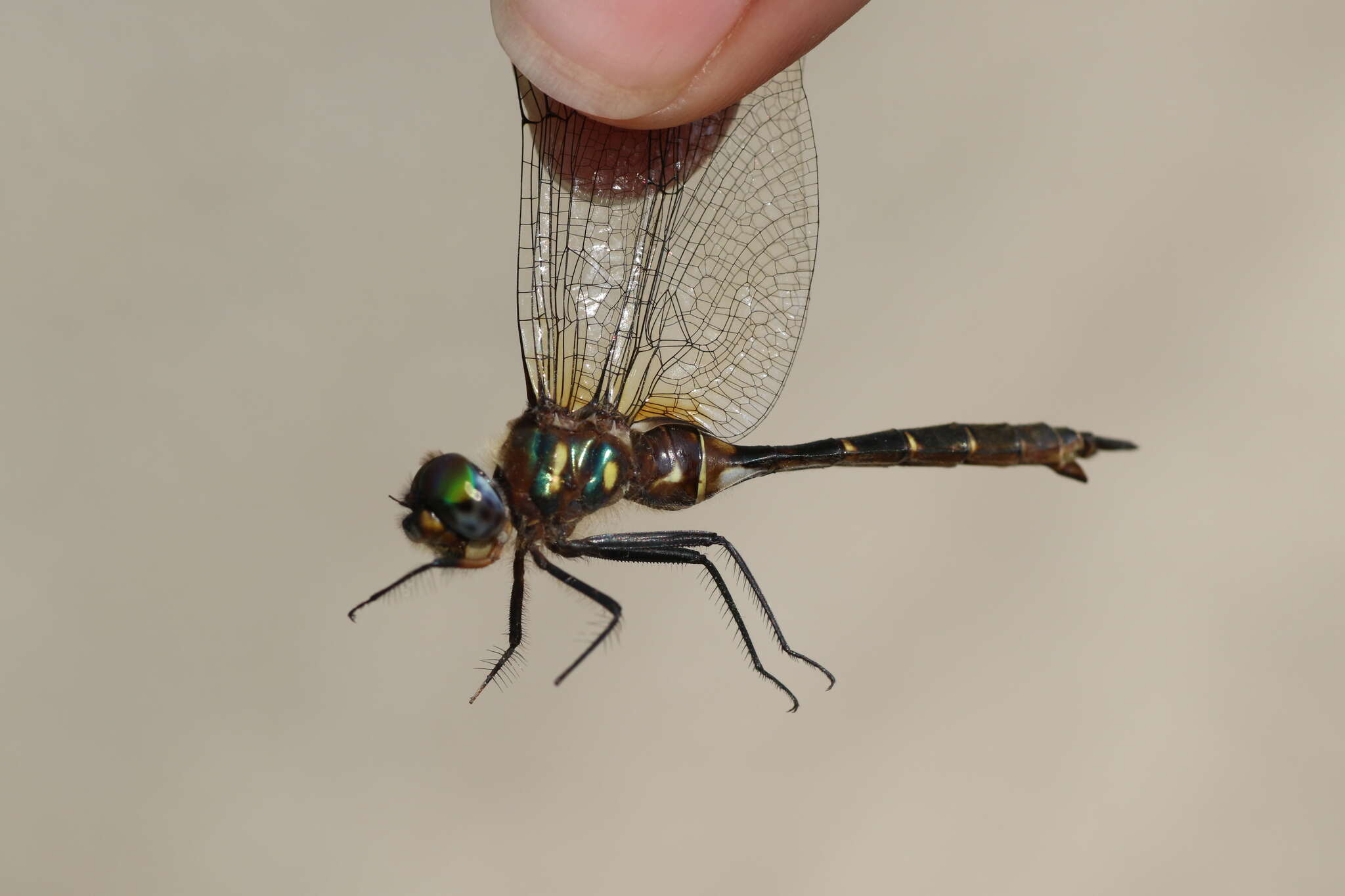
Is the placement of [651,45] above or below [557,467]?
above

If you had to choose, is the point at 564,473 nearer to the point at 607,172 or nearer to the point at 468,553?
the point at 468,553

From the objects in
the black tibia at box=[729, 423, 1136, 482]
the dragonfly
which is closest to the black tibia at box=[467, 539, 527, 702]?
the dragonfly

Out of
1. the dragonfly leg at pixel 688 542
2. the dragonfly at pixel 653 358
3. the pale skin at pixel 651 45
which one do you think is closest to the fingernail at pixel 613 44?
the pale skin at pixel 651 45

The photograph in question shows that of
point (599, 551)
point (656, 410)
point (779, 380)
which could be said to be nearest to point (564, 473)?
point (599, 551)

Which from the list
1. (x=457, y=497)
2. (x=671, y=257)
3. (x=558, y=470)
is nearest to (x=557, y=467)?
(x=558, y=470)

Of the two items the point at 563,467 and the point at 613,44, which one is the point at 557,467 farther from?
the point at 613,44
